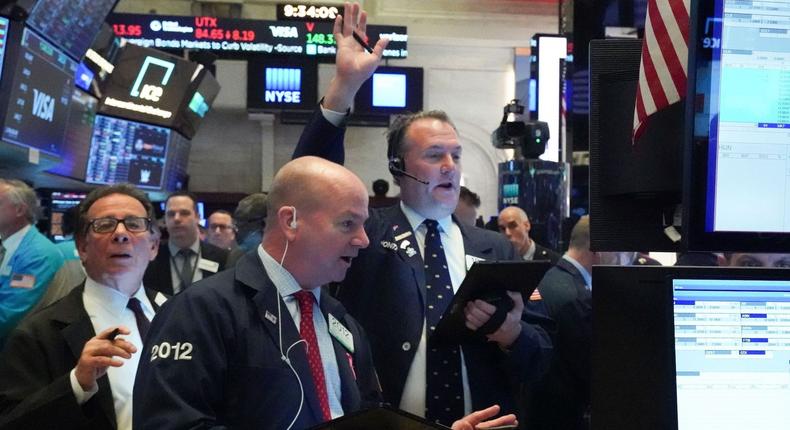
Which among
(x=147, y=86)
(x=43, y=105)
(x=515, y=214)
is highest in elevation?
(x=147, y=86)

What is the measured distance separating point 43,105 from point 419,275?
158 inches

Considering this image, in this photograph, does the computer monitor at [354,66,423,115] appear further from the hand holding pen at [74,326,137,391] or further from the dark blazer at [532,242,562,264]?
the hand holding pen at [74,326,137,391]

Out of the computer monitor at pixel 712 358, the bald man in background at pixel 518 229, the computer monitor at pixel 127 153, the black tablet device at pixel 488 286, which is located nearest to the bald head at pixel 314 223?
the black tablet device at pixel 488 286

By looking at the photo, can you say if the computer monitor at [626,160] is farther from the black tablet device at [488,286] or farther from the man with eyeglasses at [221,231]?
the man with eyeglasses at [221,231]

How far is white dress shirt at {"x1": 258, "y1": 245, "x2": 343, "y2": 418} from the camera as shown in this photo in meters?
2.08

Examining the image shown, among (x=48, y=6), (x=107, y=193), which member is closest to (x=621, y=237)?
(x=107, y=193)

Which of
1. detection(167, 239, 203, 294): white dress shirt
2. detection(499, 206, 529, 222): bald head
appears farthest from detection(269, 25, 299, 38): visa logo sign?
detection(167, 239, 203, 294): white dress shirt

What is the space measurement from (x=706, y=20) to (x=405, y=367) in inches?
58.1

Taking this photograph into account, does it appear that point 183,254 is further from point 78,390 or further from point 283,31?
point 283,31

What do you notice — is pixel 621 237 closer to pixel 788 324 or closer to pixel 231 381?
pixel 788 324

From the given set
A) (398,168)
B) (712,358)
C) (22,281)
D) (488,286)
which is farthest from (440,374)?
(22,281)

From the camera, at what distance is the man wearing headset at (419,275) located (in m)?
2.48

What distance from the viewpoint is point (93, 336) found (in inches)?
102

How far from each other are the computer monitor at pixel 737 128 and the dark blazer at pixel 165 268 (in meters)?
3.91
